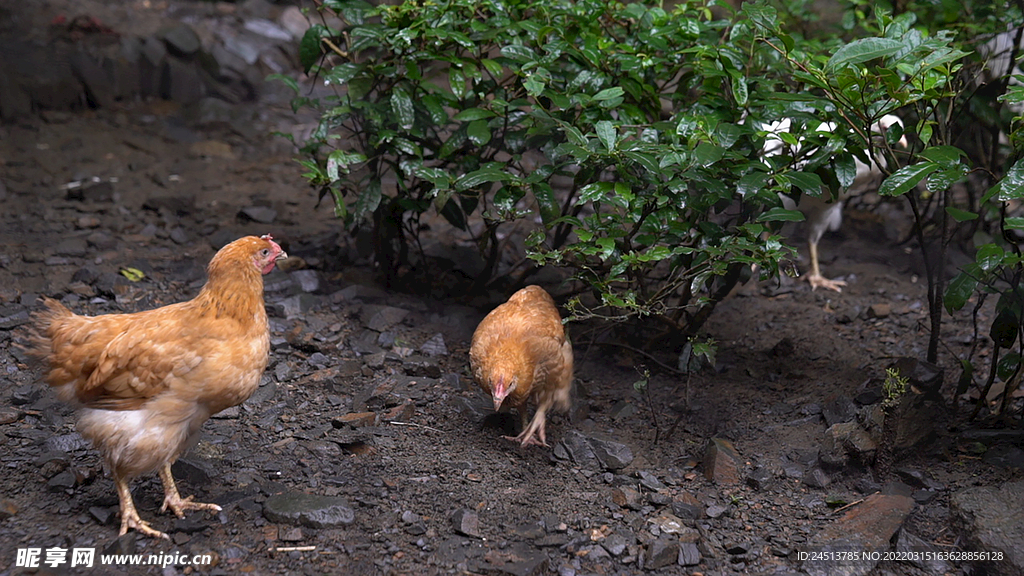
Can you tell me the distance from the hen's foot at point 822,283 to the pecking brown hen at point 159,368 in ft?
13.9

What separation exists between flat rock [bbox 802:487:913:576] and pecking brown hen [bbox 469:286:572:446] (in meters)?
1.36

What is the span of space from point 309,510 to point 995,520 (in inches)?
110

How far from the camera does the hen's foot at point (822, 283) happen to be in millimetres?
5605

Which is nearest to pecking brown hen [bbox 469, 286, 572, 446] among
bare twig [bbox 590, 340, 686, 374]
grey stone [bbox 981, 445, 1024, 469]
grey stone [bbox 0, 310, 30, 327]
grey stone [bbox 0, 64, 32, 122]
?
bare twig [bbox 590, 340, 686, 374]

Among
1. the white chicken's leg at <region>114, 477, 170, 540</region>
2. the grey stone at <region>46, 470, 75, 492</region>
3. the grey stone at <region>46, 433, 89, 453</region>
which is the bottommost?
the grey stone at <region>46, 433, 89, 453</region>

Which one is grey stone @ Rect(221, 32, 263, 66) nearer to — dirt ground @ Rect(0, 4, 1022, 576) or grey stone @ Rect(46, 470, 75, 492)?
Answer: dirt ground @ Rect(0, 4, 1022, 576)

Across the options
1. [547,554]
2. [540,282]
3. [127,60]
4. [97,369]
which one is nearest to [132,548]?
[97,369]

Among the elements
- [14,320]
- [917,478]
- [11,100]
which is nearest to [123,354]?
[14,320]

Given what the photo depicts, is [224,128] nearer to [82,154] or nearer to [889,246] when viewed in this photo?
[82,154]

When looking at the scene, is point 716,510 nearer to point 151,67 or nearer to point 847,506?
point 847,506

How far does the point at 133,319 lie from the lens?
3.07 metres

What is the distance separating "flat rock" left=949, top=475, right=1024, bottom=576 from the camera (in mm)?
2889

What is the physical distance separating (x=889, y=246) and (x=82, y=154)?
7.13 meters

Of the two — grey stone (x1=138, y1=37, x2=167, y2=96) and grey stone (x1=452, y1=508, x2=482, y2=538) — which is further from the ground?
grey stone (x1=138, y1=37, x2=167, y2=96)
